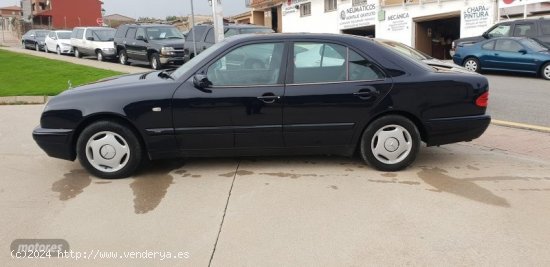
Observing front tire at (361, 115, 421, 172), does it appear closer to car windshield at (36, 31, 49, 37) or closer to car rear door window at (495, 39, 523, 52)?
car rear door window at (495, 39, 523, 52)

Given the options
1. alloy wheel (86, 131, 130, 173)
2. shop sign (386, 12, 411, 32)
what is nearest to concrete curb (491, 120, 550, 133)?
alloy wheel (86, 131, 130, 173)

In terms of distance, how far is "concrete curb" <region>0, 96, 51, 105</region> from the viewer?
387 inches

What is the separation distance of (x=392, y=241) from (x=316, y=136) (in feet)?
5.61

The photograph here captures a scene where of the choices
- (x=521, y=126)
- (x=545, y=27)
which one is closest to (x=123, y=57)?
(x=545, y=27)

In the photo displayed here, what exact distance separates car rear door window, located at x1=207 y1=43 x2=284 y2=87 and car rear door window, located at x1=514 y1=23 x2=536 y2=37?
44.5 ft

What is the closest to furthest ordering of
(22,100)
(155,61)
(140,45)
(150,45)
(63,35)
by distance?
(22,100), (155,61), (150,45), (140,45), (63,35)

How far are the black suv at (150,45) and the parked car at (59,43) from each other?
7661mm

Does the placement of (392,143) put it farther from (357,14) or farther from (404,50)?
(357,14)

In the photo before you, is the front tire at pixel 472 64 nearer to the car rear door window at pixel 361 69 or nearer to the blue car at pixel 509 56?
the blue car at pixel 509 56

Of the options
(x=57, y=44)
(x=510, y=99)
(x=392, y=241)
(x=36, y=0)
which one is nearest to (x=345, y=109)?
(x=392, y=241)

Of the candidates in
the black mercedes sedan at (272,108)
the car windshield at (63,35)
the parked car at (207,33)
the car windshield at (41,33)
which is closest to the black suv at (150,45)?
the parked car at (207,33)

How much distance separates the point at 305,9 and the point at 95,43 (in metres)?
19.3

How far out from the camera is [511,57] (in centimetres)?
1466

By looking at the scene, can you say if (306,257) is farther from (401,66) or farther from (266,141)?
(401,66)
